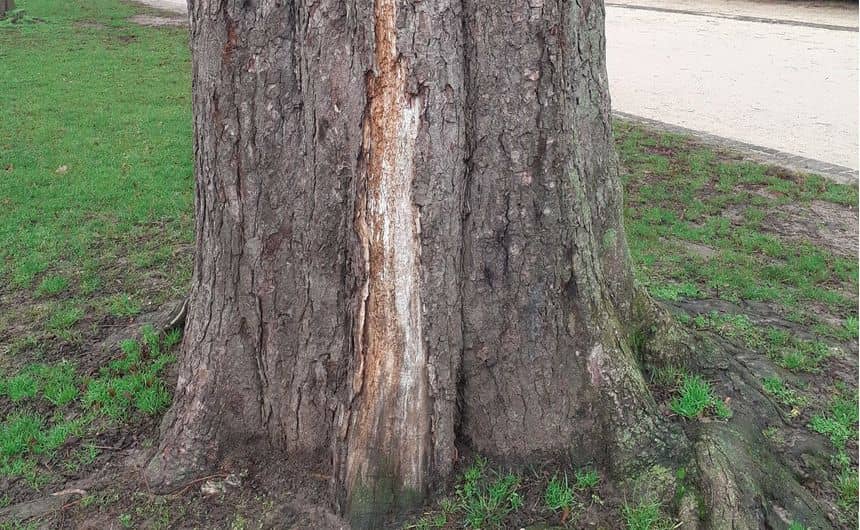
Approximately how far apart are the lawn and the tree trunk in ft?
0.79

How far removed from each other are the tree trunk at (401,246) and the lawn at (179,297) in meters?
0.24

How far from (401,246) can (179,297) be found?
9.24ft

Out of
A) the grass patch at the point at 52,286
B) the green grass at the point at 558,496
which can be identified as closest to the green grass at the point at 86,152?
the grass patch at the point at 52,286

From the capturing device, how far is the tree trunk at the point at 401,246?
2566 mm

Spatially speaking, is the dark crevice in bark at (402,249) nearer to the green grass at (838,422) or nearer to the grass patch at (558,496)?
the grass patch at (558,496)

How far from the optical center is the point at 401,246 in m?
2.61

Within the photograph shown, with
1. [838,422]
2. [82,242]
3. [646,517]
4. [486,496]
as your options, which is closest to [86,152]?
[82,242]

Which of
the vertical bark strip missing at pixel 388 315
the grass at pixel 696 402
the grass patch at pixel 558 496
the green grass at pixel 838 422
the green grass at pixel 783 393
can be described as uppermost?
the vertical bark strip missing at pixel 388 315

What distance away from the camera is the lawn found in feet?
9.89

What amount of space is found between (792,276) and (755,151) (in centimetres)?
363

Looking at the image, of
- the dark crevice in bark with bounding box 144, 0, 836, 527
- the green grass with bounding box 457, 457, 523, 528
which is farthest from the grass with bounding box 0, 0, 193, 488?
the green grass with bounding box 457, 457, 523, 528

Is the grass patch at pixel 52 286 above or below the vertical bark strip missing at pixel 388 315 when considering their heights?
below

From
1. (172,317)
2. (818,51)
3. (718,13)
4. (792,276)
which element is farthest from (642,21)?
(172,317)

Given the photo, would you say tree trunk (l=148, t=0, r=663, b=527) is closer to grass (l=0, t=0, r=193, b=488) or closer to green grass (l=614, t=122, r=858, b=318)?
grass (l=0, t=0, r=193, b=488)
